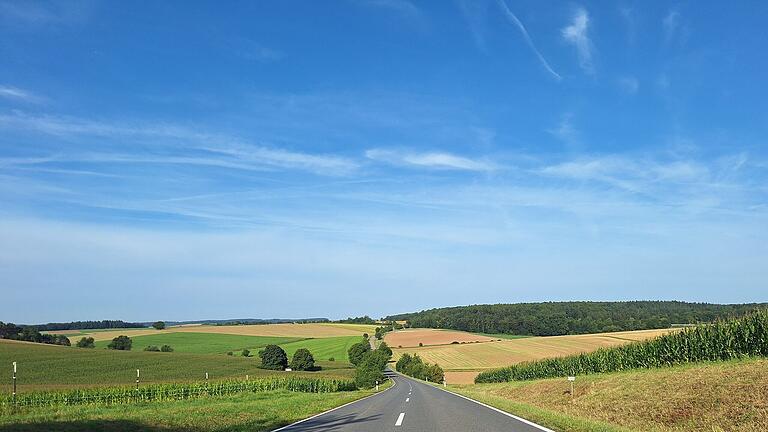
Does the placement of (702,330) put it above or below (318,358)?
above

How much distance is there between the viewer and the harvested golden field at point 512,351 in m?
80.7

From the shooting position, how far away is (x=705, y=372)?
17.3 m

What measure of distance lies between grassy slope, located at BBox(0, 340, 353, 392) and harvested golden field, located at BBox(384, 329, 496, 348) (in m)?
64.0

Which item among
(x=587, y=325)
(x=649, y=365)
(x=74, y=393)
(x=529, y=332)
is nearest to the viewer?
(x=649, y=365)

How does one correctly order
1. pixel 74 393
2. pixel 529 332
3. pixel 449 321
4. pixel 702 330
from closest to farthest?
pixel 702 330, pixel 74 393, pixel 529 332, pixel 449 321

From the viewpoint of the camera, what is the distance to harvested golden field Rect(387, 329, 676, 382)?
3177 inches

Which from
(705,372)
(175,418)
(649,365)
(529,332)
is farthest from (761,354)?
(529,332)

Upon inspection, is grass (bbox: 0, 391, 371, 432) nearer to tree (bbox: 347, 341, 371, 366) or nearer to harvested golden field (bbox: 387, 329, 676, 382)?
harvested golden field (bbox: 387, 329, 676, 382)

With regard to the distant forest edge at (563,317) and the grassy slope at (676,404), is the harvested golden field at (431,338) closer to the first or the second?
the distant forest edge at (563,317)

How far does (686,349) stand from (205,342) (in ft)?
Result: 377

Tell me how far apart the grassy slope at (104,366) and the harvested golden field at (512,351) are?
3446 centimetres

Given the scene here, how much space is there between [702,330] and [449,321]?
162 m

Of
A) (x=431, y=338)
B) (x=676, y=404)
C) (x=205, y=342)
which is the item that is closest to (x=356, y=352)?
(x=205, y=342)

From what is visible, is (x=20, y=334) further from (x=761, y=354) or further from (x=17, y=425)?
(x=761, y=354)
